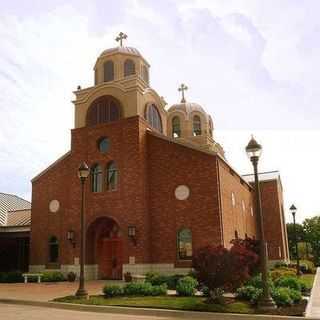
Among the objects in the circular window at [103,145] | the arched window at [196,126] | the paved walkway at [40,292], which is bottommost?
the paved walkway at [40,292]

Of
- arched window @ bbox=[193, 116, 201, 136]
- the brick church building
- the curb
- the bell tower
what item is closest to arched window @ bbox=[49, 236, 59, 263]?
the brick church building

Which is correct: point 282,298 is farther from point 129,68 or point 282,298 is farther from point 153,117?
point 129,68

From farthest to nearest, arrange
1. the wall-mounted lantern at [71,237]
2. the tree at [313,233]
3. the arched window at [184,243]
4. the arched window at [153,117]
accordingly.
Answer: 1. the tree at [313,233]
2. the arched window at [153,117]
3. the wall-mounted lantern at [71,237]
4. the arched window at [184,243]

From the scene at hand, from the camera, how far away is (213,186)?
2516cm

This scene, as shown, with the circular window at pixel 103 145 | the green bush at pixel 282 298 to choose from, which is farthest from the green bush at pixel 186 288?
the circular window at pixel 103 145

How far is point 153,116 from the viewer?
3077 centimetres

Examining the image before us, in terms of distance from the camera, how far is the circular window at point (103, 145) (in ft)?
93.6

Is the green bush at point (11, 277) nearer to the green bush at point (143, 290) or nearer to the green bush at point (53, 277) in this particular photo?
the green bush at point (53, 277)

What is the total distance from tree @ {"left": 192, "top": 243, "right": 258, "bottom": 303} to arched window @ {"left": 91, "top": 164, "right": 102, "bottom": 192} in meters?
15.3

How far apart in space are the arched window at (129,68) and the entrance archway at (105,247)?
1053 cm

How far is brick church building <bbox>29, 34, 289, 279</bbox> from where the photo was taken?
998 inches

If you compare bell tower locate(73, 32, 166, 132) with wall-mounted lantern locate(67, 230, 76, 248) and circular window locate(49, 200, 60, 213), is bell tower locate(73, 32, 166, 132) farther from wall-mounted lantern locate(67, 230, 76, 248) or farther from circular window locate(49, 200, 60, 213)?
wall-mounted lantern locate(67, 230, 76, 248)

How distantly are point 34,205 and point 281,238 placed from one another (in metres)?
23.4

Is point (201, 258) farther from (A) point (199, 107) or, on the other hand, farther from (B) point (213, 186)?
(A) point (199, 107)
